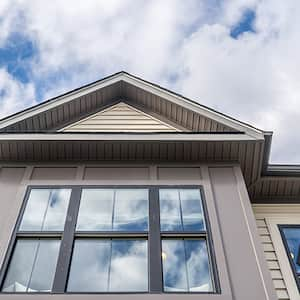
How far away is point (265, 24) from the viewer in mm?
15945

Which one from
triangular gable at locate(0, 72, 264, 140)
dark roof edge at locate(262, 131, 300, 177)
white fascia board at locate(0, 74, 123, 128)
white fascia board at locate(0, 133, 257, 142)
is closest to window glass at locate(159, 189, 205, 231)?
white fascia board at locate(0, 133, 257, 142)

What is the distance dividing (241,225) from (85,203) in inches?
96.0

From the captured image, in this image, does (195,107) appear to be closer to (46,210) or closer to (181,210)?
(181,210)

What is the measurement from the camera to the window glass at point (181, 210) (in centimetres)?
534

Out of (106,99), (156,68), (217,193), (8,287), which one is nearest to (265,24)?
(156,68)

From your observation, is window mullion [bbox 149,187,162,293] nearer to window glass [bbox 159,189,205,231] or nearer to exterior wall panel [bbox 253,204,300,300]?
window glass [bbox 159,189,205,231]

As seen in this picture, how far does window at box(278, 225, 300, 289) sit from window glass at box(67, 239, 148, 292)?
8.71ft

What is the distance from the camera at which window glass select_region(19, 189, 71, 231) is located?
5.33m

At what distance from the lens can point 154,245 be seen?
16.4ft

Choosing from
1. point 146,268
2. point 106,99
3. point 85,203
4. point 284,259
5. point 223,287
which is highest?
point 106,99

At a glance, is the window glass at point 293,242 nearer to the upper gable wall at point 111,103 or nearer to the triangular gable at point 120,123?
the upper gable wall at point 111,103

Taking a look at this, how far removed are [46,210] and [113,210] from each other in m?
1.05

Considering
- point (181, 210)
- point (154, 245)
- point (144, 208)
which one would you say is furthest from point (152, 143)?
point (154, 245)

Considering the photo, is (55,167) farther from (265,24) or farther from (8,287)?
(265,24)
